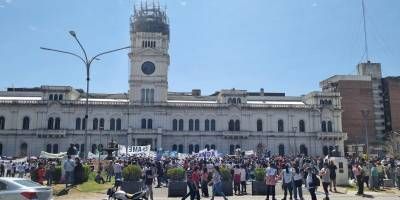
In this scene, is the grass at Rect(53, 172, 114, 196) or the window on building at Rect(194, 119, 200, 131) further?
the window on building at Rect(194, 119, 200, 131)

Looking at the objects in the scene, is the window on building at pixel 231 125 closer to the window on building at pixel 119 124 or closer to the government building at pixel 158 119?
the government building at pixel 158 119

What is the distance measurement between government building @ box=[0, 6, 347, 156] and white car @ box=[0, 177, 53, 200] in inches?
2169

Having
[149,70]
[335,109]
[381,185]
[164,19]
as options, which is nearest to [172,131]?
[149,70]

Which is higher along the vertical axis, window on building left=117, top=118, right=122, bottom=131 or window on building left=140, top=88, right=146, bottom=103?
window on building left=140, top=88, right=146, bottom=103

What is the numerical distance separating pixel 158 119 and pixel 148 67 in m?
9.61

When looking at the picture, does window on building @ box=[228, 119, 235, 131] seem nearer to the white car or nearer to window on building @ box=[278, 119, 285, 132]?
window on building @ box=[278, 119, 285, 132]

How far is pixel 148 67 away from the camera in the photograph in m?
75.0

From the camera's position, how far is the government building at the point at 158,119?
70812 millimetres

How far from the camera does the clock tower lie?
7325 cm

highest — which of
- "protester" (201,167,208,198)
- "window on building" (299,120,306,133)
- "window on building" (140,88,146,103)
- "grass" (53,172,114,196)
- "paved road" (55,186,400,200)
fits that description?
"window on building" (140,88,146,103)

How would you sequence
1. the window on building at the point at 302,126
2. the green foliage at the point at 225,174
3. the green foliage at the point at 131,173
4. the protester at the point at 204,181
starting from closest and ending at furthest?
the protester at the point at 204,181, the green foliage at the point at 131,173, the green foliage at the point at 225,174, the window on building at the point at 302,126

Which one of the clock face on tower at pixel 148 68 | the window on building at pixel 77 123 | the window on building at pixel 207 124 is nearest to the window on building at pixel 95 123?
the window on building at pixel 77 123

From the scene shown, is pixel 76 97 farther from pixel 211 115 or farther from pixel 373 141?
pixel 373 141

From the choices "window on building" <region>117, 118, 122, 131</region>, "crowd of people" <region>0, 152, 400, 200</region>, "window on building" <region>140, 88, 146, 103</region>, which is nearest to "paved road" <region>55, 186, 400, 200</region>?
"crowd of people" <region>0, 152, 400, 200</region>
